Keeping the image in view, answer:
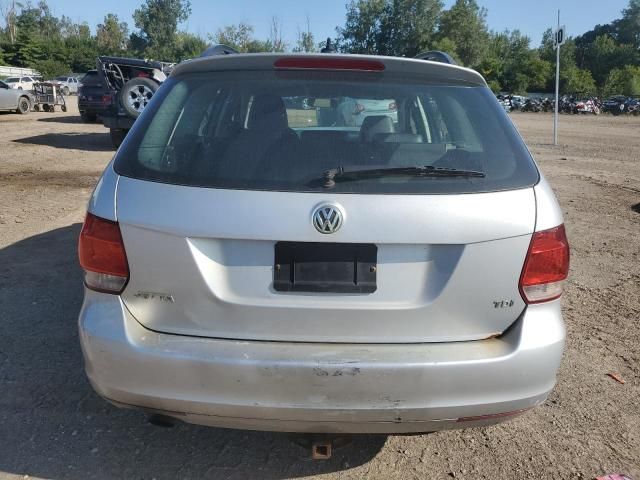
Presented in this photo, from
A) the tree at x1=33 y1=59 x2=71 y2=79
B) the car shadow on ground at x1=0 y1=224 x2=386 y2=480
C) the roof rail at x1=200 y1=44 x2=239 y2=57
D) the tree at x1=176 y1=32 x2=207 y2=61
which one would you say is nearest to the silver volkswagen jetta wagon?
the car shadow on ground at x1=0 y1=224 x2=386 y2=480

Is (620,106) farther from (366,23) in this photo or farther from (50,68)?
(50,68)

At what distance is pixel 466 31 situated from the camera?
84438mm

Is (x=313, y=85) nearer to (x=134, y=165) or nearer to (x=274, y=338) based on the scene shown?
(x=134, y=165)

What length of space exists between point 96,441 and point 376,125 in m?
2.02

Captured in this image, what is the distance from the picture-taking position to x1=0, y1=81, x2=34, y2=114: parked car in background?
2375 centimetres

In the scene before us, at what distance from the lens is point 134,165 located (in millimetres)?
2293

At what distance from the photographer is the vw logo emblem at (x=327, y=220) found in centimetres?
208

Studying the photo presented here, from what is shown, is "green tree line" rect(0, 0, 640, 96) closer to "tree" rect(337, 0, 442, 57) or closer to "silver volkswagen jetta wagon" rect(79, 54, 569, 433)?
"tree" rect(337, 0, 442, 57)

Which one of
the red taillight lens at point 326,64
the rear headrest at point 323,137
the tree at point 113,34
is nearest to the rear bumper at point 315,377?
the rear headrest at point 323,137

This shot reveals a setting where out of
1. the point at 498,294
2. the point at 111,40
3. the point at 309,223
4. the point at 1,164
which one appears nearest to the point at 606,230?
the point at 498,294

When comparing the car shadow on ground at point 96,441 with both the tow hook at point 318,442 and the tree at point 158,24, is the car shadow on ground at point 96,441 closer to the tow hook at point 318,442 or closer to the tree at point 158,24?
the tow hook at point 318,442

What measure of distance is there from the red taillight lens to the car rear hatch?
1.29ft

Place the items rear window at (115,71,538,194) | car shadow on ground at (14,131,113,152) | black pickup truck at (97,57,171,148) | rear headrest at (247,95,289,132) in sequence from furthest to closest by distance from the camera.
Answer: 1. car shadow on ground at (14,131,113,152)
2. black pickup truck at (97,57,171,148)
3. rear headrest at (247,95,289,132)
4. rear window at (115,71,538,194)

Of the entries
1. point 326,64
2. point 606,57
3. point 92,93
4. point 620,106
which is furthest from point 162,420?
point 606,57
